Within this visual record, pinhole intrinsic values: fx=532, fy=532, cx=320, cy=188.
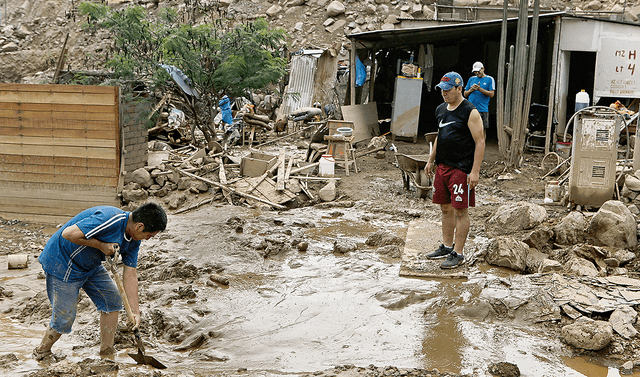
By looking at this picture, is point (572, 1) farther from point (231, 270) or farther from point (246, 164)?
point (231, 270)

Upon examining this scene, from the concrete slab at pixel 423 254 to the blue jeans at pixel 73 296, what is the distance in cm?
286

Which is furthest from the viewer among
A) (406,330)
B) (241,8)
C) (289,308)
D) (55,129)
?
(241,8)

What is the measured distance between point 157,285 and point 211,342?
1.61m

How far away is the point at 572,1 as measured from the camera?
2384cm

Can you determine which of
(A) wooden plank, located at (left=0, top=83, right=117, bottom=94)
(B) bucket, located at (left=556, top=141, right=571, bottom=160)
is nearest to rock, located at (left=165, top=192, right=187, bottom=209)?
(A) wooden plank, located at (left=0, top=83, right=117, bottom=94)

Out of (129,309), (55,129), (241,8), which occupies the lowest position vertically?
(129,309)

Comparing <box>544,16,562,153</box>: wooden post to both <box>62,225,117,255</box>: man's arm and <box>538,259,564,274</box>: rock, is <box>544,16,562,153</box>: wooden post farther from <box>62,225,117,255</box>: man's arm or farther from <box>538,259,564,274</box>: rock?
<box>62,225,117,255</box>: man's arm

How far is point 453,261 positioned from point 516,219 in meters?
2.12

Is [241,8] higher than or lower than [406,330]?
higher

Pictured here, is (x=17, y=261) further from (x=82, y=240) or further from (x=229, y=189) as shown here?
(x=82, y=240)

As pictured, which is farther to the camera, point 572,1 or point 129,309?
point 572,1

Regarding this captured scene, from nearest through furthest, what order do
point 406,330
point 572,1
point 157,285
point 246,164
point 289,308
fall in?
point 406,330, point 289,308, point 157,285, point 246,164, point 572,1

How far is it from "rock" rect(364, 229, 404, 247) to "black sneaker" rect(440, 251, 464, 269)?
1370 mm

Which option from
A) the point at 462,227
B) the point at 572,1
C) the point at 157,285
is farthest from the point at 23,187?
the point at 572,1
